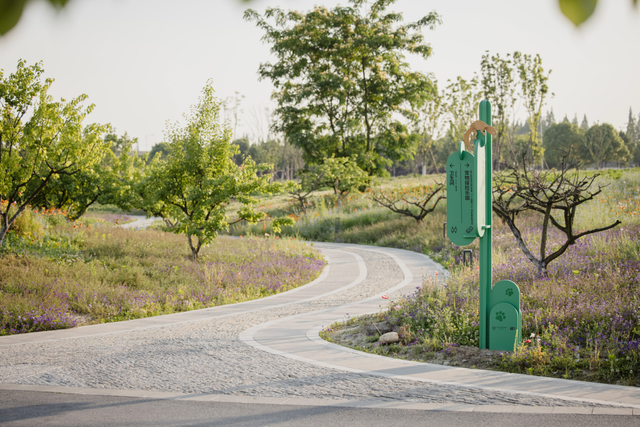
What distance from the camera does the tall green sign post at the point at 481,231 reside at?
5.80 meters

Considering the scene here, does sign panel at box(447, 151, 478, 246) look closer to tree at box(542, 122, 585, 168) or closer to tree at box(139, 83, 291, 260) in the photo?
tree at box(139, 83, 291, 260)

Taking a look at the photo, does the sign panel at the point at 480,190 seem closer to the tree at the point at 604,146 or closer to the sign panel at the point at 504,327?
the sign panel at the point at 504,327

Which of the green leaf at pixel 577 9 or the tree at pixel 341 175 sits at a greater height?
the tree at pixel 341 175

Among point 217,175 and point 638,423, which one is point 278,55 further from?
point 638,423

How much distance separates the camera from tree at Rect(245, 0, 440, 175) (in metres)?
29.0

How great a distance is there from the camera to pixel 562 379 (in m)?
4.94

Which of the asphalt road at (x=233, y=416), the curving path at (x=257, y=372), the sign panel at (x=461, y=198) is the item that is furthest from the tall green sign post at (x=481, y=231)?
the asphalt road at (x=233, y=416)

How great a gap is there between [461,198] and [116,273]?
7621mm

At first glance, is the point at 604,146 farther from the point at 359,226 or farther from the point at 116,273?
the point at 116,273

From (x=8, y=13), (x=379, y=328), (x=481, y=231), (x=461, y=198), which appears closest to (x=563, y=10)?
(x=8, y=13)

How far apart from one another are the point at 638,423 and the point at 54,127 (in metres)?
11.6

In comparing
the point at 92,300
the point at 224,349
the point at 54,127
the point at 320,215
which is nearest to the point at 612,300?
the point at 224,349

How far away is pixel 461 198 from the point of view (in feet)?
19.2

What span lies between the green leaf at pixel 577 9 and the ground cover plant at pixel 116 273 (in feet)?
28.4
